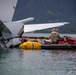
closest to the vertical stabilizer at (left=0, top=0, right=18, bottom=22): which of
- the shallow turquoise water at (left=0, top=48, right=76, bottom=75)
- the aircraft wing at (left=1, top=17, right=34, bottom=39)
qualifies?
the aircraft wing at (left=1, top=17, right=34, bottom=39)

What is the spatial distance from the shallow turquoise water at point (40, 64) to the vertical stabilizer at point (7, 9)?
47.9 feet

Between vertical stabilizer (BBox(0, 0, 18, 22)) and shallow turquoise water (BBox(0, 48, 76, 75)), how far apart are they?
1461 centimetres

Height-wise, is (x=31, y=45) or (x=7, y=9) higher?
(x=31, y=45)

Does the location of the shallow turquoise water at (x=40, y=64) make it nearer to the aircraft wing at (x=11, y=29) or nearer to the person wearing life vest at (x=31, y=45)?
the person wearing life vest at (x=31, y=45)

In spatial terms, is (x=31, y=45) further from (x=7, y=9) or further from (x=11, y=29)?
(x=7, y=9)

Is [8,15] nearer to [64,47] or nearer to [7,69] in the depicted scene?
[64,47]

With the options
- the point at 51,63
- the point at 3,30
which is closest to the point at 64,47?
the point at 3,30

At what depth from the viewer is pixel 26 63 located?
25891 millimetres

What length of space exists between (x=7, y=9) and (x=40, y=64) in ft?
76.2

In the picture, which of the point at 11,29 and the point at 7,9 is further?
the point at 7,9

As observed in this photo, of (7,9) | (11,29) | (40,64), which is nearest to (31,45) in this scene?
(11,29)

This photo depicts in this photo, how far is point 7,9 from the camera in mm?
48062

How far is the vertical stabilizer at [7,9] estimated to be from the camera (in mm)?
46888

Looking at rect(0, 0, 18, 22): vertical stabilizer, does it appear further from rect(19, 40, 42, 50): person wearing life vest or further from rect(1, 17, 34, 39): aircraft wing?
rect(19, 40, 42, 50): person wearing life vest
